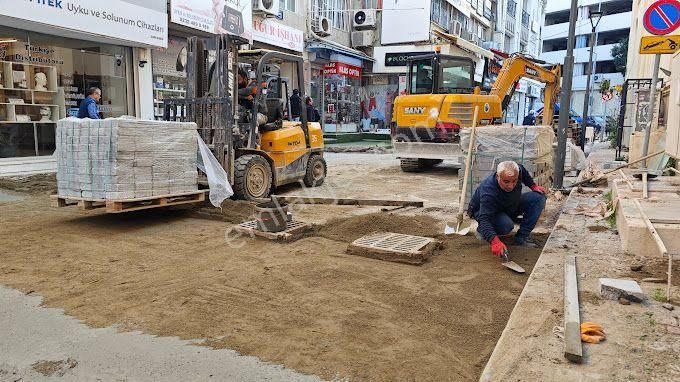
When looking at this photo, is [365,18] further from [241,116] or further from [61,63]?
[241,116]

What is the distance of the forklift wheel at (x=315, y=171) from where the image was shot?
10656mm

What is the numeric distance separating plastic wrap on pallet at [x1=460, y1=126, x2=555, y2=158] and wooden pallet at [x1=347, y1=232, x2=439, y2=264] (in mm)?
2260

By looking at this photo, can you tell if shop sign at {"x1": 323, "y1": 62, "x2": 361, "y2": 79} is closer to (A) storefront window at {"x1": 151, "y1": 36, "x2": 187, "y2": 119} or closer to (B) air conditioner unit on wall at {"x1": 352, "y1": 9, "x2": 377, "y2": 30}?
(B) air conditioner unit on wall at {"x1": 352, "y1": 9, "x2": 377, "y2": 30}

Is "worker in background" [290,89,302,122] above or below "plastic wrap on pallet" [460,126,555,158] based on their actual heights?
above

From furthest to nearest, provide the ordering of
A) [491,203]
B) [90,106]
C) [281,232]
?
[90,106]
[281,232]
[491,203]

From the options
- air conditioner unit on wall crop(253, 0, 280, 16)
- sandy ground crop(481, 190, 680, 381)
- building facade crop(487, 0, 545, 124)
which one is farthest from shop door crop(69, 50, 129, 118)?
building facade crop(487, 0, 545, 124)

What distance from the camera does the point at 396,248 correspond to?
563 cm

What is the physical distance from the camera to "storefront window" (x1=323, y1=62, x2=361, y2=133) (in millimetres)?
24250

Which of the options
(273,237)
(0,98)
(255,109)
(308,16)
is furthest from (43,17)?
(308,16)

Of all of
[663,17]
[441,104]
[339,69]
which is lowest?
[441,104]

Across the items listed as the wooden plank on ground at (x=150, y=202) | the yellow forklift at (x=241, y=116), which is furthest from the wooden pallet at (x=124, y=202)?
the yellow forklift at (x=241, y=116)

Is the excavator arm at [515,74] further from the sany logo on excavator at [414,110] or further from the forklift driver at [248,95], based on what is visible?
the forklift driver at [248,95]

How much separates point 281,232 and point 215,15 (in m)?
10.7

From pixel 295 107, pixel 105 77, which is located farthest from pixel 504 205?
pixel 105 77
